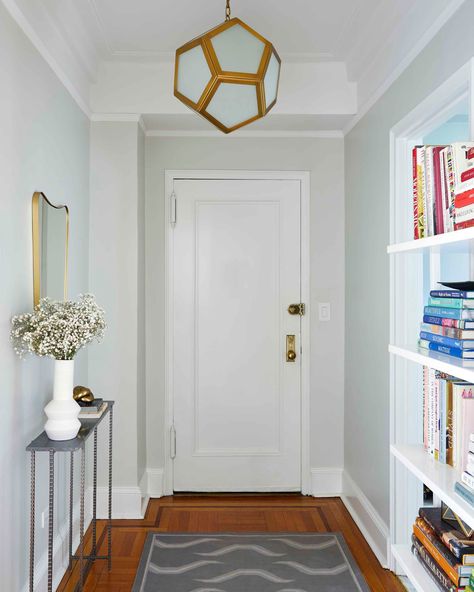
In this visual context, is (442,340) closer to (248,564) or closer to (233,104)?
(233,104)

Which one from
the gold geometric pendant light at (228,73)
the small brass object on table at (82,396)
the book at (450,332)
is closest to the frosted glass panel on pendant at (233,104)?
the gold geometric pendant light at (228,73)

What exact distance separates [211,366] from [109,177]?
134 cm

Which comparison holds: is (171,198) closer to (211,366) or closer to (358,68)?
(211,366)

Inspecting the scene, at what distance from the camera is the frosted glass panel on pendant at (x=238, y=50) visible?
1.86 m

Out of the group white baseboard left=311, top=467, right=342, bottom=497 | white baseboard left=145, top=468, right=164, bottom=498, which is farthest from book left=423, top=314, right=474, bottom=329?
white baseboard left=145, top=468, right=164, bottom=498

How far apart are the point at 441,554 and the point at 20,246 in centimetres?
179

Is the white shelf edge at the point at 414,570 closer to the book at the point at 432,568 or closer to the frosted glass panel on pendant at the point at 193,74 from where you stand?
the book at the point at 432,568

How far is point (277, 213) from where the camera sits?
3473mm

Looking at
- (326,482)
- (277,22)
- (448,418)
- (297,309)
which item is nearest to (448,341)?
(448,418)

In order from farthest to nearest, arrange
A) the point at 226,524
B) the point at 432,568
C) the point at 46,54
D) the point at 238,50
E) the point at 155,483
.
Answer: the point at 155,483
the point at 226,524
the point at 46,54
the point at 238,50
the point at 432,568

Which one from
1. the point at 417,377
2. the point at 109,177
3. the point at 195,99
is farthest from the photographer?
the point at 109,177

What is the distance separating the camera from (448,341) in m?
1.55

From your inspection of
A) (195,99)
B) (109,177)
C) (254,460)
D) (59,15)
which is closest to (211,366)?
(254,460)

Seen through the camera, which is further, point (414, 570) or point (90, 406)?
point (90, 406)
